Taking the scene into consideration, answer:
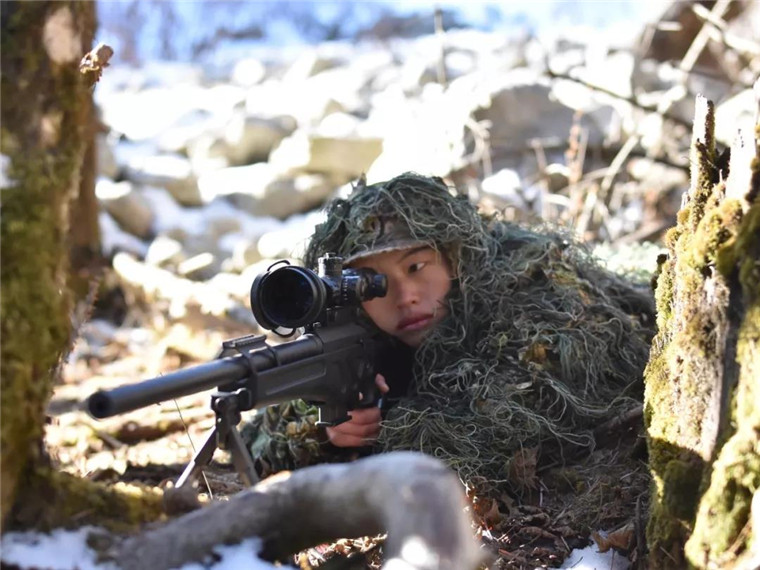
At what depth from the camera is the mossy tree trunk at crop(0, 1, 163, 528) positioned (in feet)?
5.68

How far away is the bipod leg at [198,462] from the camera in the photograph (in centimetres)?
198

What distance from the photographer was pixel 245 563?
1.72m

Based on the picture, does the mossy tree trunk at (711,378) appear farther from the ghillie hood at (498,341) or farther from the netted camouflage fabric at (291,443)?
the netted camouflage fabric at (291,443)

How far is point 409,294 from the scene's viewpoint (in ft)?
11.5

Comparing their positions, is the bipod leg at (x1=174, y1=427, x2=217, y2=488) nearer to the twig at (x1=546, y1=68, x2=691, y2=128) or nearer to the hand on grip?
the hand on grip

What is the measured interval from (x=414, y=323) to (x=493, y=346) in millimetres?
354

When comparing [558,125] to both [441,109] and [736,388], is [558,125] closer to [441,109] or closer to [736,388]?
[441,109]

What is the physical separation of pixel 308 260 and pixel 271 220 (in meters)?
7.42

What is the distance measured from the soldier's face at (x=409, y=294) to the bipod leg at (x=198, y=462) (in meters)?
1.42

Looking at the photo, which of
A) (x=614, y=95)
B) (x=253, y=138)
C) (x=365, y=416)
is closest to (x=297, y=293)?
(x=365, y=416)

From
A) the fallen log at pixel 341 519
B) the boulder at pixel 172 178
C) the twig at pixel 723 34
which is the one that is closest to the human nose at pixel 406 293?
the fallen log at pixel 341 519

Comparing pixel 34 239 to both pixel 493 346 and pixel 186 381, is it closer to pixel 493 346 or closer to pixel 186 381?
pixel 186 381

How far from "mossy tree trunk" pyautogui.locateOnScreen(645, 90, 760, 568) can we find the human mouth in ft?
4.22

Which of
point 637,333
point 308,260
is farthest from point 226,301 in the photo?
point 637,333
